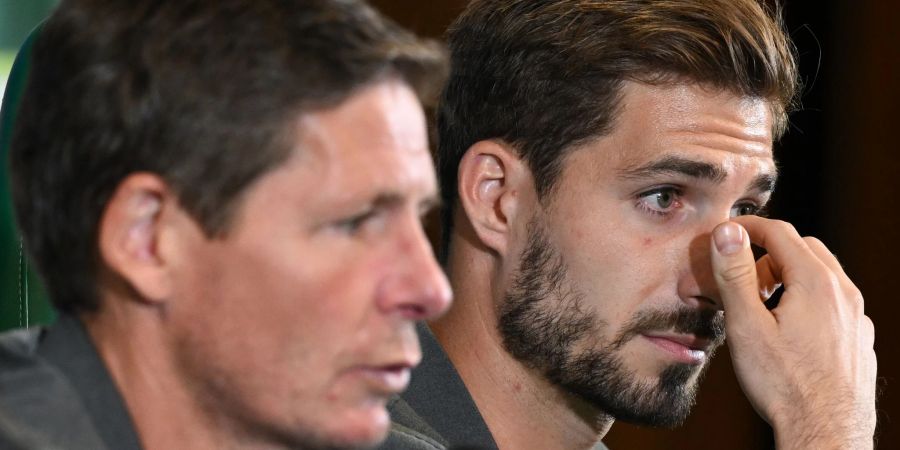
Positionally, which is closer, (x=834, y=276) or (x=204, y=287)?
(x=204, y=287)

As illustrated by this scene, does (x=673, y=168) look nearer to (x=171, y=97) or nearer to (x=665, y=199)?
(x=665, y=199)

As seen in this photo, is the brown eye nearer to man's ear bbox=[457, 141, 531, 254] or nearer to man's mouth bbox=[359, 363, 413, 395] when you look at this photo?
man's ear bbox=[457, 141, 531, 254]

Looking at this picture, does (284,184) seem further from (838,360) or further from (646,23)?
(838,360)

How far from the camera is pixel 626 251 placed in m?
1.68

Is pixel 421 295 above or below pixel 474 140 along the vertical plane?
above

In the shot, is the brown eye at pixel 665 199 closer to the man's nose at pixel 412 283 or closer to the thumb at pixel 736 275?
the thumb at pixel 736 275

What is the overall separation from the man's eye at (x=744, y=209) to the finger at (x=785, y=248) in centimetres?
3

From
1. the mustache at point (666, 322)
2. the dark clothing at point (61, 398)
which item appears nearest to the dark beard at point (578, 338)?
the mustache at point (666, 322)

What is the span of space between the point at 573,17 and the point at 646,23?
0.10 m

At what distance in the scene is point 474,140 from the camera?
1.79 metres

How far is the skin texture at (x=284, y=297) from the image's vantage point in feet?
3.44

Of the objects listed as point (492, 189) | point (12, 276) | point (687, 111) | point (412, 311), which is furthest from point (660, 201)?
point (12, 276)

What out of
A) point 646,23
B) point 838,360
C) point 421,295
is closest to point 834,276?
point 838,360

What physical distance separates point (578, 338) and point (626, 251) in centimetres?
13
